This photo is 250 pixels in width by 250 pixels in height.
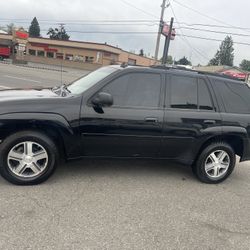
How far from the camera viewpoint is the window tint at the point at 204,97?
525 cm

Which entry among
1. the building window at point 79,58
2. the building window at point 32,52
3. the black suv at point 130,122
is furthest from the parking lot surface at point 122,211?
the building window at point 32,52

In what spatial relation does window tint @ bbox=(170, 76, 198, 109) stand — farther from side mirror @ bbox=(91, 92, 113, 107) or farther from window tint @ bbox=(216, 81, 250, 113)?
side mirror @ bbox=(91, 92, 113, 107)

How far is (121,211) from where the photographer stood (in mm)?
4086

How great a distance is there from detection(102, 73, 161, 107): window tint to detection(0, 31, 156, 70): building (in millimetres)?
45756

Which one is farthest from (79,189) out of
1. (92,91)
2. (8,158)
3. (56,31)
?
(56,31)

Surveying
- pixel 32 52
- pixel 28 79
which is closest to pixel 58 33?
pixel 32 52

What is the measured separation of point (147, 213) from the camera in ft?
13.5

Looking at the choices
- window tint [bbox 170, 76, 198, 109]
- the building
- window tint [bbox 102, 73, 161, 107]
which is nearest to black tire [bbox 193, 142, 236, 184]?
window tint [bbox 170, 76, 198, 109]

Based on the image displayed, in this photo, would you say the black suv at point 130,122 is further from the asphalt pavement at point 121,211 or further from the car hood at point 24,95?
the asphalt pavement at point 121,211

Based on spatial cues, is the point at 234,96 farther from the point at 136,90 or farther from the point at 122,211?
the point at 122,211

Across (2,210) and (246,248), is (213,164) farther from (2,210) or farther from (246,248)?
(2,210)

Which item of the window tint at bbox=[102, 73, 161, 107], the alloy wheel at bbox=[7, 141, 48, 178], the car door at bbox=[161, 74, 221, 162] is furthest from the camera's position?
the car door at bbox=[161, 74, 221, 162]

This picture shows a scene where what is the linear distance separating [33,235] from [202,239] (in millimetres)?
1740

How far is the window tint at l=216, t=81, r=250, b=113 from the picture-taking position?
5441mm
